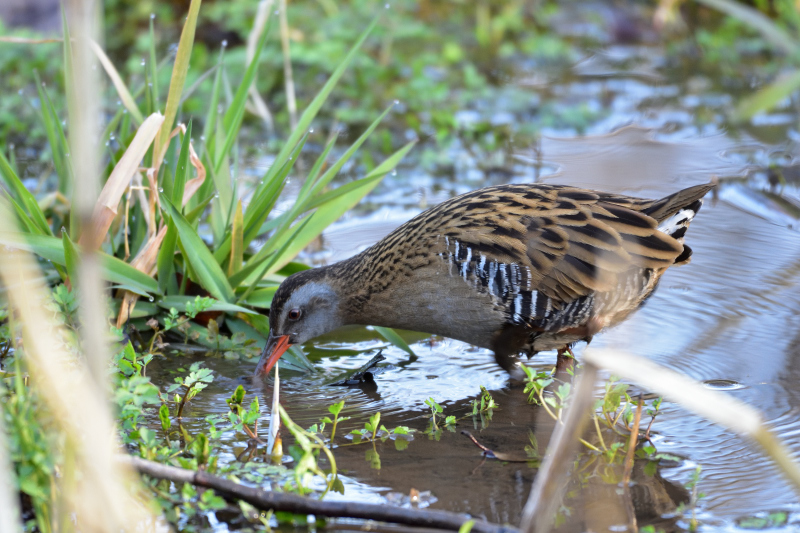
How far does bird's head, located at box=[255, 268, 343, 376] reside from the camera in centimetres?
343

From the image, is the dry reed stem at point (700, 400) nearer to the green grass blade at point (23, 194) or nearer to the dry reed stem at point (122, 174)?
the dry reed stem at point (122, 174)

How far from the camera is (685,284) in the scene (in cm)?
419

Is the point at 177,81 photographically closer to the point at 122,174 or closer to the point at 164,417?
the point at 122,174

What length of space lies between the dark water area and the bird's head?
0.14m

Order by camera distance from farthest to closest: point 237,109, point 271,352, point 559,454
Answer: point 237,109
point 271,352
point 559,454

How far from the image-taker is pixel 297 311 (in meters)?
3.44

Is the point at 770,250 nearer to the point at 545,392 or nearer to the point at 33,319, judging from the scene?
the point at 545,392

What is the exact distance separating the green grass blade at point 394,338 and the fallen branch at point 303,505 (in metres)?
1.39

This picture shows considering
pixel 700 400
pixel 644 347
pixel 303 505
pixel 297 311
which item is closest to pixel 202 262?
pixel 297 311

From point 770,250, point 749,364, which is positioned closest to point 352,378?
point 749,364

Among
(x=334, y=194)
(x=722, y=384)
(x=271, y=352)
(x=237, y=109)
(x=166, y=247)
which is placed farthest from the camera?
(x=237, y=109)

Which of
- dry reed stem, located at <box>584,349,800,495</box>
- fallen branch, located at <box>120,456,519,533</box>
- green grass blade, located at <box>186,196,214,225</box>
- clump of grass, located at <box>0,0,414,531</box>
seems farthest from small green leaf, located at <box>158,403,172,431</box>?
dry reed stem, located at <box>584,349,800,495</box>

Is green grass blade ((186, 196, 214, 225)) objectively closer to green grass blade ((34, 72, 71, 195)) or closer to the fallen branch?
green grass blade ((34, 72, 71, 195))

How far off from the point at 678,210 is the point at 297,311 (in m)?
1.49
